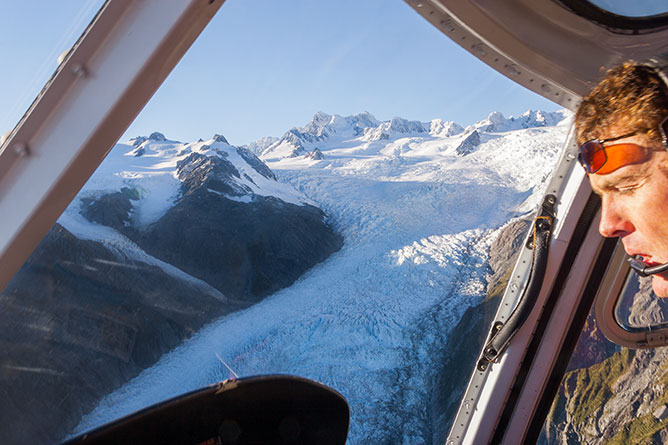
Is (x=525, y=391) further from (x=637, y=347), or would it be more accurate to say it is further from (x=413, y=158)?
(x=413, y=158)

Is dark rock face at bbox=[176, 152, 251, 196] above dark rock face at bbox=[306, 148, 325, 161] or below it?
below

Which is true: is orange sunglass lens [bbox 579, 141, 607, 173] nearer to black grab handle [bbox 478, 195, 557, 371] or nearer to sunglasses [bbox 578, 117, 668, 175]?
sunglasses [bbox 578, 117, 668, 175]

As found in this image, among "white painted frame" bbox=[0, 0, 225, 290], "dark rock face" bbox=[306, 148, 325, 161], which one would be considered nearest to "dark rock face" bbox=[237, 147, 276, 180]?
"dark rock face" bbox=[306, 148, 325, 161]

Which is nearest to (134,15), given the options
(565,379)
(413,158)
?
(565,379)

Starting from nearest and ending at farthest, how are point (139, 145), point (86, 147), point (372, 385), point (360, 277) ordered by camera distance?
point (86, 147)
point (139, 145)
point (372, 385)
point (360, 277)

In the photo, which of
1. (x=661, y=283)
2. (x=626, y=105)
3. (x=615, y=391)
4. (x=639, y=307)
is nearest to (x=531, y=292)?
(x=639, y=307)

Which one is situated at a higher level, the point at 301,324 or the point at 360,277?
the point at 360,277

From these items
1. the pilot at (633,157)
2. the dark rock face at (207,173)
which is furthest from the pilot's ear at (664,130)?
the dark rock face at (207,173)

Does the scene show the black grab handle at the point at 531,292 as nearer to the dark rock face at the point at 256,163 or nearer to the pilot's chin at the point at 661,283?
the pilot's chin at the point at 661,283
